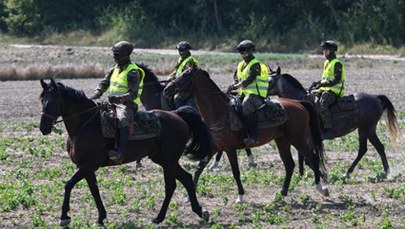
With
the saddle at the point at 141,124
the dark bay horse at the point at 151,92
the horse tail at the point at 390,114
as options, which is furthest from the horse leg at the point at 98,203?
the horse tail at the point at 390,114

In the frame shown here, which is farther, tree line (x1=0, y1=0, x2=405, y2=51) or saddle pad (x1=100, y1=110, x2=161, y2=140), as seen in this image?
tree line (x1=0, y1=0, x2=405, y2=51)

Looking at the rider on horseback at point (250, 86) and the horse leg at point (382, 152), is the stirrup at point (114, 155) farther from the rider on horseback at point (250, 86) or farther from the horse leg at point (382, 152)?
the horse leg at point (382, 152)

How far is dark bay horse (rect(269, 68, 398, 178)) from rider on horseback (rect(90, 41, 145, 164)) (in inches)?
235

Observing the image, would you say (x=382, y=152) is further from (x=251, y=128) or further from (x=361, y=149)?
(x=251, y=128)

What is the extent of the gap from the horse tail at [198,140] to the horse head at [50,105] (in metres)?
2.09

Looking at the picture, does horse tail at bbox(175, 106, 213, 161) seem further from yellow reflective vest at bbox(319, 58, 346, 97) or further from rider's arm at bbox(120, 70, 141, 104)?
yellow reflective vest at bbox(319, 58, 346, 97)

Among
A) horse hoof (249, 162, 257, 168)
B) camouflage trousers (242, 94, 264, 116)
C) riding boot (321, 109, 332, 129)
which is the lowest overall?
horse hoof (249, 162, 257, 168)

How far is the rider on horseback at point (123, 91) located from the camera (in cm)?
1470

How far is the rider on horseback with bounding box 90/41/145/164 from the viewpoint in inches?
579

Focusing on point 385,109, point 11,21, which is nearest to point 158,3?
point 11,21

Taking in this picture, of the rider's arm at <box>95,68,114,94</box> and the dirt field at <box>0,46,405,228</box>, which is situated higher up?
the rider's arm at <box>95,68,114,94</box>

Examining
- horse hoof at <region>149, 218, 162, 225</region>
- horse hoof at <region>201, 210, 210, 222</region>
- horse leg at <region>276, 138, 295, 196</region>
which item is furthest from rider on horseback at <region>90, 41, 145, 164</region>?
horse leg at <region>276, 138, 295, 196</region>

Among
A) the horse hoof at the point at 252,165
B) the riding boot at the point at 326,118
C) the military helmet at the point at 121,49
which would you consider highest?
the military helmet at the point at 121,49

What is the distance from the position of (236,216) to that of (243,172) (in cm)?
454
